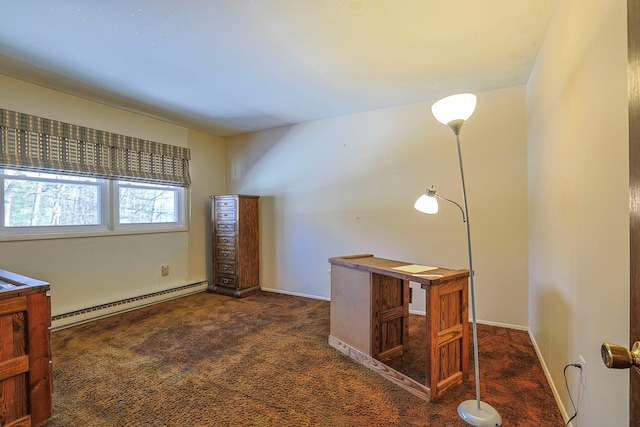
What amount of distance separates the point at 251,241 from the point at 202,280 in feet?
3.28

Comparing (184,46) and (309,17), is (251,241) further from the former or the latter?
(309,17)

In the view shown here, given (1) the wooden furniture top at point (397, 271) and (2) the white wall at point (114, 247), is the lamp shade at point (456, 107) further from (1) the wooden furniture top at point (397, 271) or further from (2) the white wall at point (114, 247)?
(2) the white wall at point (114, 247)

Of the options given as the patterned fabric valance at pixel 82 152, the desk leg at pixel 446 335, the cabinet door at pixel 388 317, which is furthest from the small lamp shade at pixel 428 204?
the patterned fabric valance at pixel 82 152

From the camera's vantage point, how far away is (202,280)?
4.58 meters

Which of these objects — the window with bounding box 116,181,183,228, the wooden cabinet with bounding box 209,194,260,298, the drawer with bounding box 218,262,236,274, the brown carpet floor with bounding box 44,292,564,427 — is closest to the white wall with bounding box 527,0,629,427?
the brown carpet floor with bounding box 44,292,564,427

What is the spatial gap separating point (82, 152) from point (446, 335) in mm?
3823

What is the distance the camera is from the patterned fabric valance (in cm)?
276

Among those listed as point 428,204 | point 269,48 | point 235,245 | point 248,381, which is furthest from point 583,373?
point 235,245

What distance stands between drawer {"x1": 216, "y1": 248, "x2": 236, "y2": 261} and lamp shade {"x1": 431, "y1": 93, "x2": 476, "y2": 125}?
337 centimetres

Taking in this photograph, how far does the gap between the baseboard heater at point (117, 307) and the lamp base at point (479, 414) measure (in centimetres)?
359

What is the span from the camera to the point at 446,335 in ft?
6.41

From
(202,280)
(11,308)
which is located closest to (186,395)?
(11,308)

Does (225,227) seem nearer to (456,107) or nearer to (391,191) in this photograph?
(391,191)

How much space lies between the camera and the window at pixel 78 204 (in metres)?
2.86
